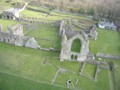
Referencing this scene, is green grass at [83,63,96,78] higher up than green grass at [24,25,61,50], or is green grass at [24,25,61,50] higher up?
green grass at [24,25,61,50]

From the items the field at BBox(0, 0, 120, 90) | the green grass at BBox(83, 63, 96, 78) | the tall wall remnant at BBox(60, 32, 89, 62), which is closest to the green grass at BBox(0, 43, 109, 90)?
the field at BBox(0, 0, 120, 90)

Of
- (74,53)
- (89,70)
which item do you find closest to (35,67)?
(74,53)

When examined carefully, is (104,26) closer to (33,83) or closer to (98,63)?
(98,63)

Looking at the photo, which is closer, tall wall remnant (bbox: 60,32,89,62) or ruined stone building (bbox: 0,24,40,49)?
tall wall remnant (bbox: 60,32,89,62)

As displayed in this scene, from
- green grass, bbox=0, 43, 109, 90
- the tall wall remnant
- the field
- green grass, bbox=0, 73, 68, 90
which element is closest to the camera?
green grass, bbox=0, 73, 68, 90

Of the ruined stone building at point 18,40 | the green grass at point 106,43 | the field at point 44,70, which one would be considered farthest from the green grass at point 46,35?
the green grass at point 106,43

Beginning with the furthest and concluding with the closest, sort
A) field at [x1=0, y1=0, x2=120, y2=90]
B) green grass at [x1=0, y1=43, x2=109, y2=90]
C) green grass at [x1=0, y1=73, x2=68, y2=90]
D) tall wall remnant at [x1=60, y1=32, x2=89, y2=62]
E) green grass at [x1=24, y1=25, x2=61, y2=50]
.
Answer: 1. green grass at [x1=24, y1=25, x2=61, y2=50]
2. tall wall remnant at [x1=60, y1=32, x2=89, y2=62]
3. green grass at [x1=0, y1=43, x2=109, y2=90]
4. field at [x1=0, y1=0, x2=120, y2=90]
5. green grass at [x1=0, y1=73, x2=68, y2=90]

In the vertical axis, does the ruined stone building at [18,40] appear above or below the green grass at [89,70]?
above

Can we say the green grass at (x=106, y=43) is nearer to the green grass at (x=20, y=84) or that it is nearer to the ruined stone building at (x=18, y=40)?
the ruined stone building at (x=18, y=40)

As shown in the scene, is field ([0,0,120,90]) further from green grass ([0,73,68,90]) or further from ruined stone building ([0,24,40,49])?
ruined stone building ([0,24,40,49])

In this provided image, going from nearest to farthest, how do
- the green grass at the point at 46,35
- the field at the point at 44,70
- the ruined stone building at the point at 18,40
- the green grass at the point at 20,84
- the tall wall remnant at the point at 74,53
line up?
the green grass at the point at 20,84
the field at the point at 44,70
the tall wall remnant at the point at 74,53
the ruined stone building at the point at 18,40
the green grass at the point at 46,35

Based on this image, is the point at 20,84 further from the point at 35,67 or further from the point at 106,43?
the point at 106,43
